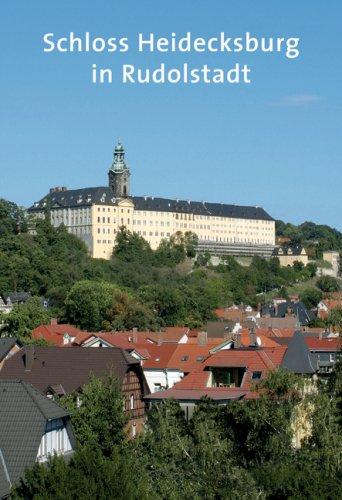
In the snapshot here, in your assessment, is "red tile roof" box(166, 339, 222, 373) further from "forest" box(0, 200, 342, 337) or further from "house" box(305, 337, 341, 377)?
"forest" box(0, 200, 342, 337)

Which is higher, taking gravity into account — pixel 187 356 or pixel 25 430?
pixel 187 356

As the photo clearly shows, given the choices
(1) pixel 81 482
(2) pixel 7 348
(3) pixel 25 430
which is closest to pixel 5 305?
(2) pixel 7 348

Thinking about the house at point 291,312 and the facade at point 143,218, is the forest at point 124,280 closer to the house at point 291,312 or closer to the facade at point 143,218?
the facade at point 143,218

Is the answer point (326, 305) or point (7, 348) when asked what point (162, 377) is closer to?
point (7, 348)

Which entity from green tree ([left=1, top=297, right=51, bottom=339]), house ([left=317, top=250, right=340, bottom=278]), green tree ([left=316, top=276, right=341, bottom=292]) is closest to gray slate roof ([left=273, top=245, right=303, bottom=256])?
house ([left=317, top=250, right=340, bottom=278])

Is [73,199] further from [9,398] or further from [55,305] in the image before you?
[9,398]

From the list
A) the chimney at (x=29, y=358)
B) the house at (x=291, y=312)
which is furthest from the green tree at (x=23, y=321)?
the house at (x=291, y=312)

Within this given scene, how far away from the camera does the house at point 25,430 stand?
2523 centimetres

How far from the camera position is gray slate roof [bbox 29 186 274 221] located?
165625 millimetres

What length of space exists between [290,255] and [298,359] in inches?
5423

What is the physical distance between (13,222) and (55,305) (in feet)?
119

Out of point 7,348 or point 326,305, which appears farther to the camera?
point 326,305

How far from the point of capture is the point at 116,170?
172500 mm

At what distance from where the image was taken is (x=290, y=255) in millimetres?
185625
